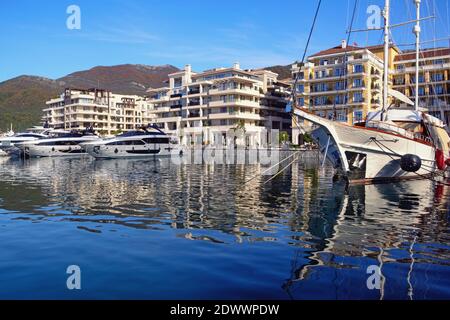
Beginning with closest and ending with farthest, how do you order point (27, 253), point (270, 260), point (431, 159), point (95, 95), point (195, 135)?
point (270, 260), point (27, 253), point (431, 159), point (195, 135), point (95, 95)

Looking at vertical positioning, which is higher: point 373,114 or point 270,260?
point 373,114

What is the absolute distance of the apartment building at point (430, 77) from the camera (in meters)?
78.4

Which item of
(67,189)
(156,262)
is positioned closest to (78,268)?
(156,262)

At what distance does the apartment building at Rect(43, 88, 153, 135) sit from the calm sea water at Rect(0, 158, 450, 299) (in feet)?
348

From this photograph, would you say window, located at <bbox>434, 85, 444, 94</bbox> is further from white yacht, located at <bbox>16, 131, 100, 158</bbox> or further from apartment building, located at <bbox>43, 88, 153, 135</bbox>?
apartment building, located at <bbox>43, 88, 153, 135</bbox>

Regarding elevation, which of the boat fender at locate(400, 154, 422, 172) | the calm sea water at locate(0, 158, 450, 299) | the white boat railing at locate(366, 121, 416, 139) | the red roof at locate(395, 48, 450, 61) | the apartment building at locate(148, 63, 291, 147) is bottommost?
the calm sea water at locate(0, 158, 450, 299)

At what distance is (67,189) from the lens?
73.4 ft

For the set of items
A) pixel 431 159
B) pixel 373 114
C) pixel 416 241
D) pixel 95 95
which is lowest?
pixel 416 241

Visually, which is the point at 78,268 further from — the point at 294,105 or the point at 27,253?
the point at 294,105

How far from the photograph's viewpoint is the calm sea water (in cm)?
759

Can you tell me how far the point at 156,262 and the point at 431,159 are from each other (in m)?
24.1

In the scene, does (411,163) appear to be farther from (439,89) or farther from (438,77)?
(438,77)

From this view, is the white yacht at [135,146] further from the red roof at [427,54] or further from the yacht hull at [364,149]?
the red roof at [427,54]

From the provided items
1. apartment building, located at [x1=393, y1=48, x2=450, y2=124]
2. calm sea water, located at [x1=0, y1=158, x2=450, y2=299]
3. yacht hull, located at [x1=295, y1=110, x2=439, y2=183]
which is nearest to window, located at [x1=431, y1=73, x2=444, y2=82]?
apartment building, located at [x1=393, y1=48, x2=450, y2=124]
